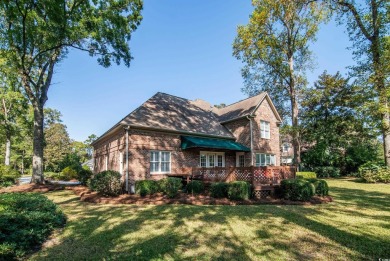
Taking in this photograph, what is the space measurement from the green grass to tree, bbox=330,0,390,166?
9425mm

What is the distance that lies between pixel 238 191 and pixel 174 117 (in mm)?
8760

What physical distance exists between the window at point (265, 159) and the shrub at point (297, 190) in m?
8.25

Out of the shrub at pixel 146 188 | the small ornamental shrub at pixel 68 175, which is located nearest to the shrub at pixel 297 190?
the shrub at pixel 146 188

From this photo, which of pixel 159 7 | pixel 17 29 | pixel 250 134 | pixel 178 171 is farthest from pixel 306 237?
pixel 17 29

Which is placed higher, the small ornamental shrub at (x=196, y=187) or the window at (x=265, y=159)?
the window at (x=265, y=159)

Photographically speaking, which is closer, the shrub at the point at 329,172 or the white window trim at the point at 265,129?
the white window trim at the point at 265,129

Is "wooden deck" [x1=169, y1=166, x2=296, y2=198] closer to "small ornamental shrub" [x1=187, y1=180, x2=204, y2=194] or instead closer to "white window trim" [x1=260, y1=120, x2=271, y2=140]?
"small ornamental shrub" [x1=187, y1=180, x2=204, y2=194]

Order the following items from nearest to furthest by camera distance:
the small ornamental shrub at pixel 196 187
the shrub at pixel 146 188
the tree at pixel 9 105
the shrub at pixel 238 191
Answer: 1. the shrub at pixel 238 191
2. the shrub at pixel 146 188
3. the small ornamental shrub at pixel 196 187
4. the tree at pixel 9 105

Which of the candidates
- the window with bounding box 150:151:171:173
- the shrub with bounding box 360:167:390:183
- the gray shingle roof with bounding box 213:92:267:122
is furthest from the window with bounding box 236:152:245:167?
the shrub with bounding box 360:167:390:183

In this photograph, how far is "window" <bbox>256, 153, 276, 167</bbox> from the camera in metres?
19.7

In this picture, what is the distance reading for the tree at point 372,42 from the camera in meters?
14.1

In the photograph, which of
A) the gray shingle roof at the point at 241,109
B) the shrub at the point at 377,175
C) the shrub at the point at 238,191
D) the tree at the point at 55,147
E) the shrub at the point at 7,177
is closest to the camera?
the shrub at the point at 238,191

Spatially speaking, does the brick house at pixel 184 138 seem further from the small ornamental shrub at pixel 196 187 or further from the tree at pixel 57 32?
the tree at pixel 57 32

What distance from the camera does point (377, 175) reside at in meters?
18.6
